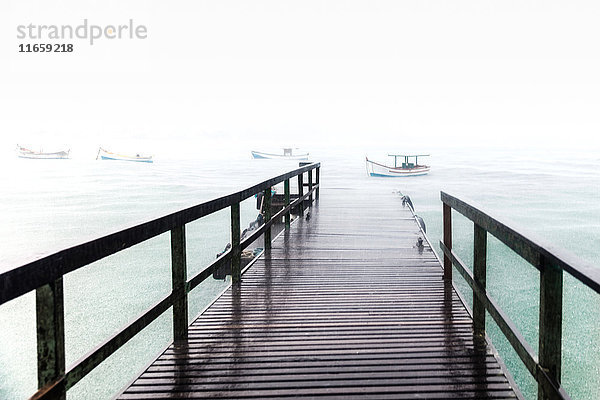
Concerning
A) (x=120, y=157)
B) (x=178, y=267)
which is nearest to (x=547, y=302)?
(x=178, y=267)

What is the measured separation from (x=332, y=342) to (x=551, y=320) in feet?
4.59

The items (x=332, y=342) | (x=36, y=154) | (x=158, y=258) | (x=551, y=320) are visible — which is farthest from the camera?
(x=36, y=154)

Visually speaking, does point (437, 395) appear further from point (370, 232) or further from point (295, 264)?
point (370, 232)

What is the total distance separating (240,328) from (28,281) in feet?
6.10

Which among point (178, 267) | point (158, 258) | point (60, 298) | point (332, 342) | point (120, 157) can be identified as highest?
point (120, 157)

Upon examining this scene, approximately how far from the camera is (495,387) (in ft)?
7.30

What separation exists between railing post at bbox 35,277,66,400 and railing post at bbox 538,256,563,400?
148cm

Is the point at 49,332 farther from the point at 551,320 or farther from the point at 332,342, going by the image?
the point at 332,342

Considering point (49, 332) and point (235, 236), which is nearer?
point (49, 332)

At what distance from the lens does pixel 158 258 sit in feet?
107

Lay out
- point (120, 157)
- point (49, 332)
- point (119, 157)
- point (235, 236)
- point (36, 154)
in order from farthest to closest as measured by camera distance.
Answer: point (36, 154), point (119, 157), point (120, 157), point (235, 236), point (49, 332)

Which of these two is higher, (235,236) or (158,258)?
(235,236)

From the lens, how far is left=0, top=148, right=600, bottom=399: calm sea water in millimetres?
13789

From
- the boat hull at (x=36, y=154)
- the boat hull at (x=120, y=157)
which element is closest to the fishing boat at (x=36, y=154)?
the boat hull at (x=36, y=154)
